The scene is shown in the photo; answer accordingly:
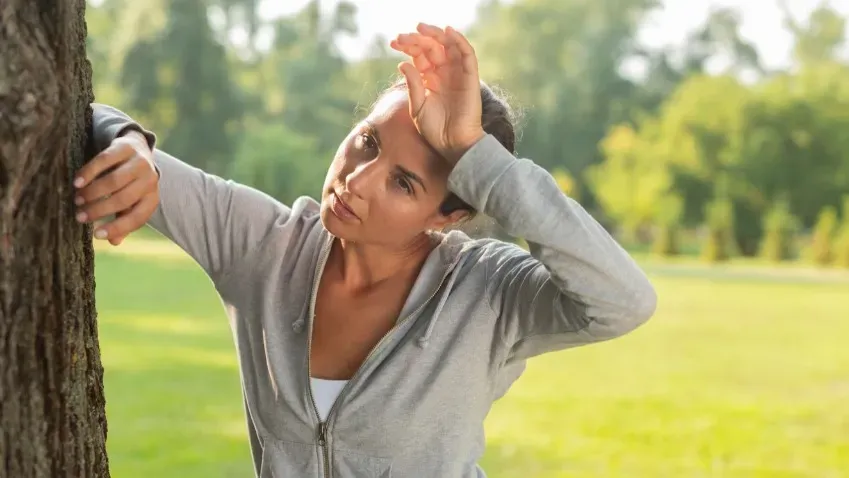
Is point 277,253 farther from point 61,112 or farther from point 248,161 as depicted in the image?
point 248,161

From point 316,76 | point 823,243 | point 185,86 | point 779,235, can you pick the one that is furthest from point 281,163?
point 823,243

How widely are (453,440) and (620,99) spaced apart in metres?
18.7

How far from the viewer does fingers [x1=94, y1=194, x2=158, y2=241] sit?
1.00 m

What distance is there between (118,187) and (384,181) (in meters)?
0.31

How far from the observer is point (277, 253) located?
124 cm

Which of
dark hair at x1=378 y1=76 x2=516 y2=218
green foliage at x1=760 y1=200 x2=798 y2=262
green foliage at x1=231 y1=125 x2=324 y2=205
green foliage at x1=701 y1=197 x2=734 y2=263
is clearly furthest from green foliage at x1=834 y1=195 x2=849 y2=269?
dark hair at x1=378 y1=76 x2=516 y2=218

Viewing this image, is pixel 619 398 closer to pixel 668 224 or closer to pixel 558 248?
pixel 558 248

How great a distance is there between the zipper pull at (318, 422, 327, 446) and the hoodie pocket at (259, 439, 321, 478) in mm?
13

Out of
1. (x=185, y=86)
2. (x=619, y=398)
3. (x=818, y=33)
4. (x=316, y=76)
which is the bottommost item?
(x=619, y=398)

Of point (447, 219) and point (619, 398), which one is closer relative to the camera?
point (447, 219)

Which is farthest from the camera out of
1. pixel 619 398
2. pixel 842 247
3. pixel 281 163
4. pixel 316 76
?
pixel 316 76

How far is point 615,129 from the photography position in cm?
1866

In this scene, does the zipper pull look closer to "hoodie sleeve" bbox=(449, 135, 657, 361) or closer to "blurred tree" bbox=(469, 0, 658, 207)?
"hoodie sleeve" bbox=(449, 135, 657, 361)

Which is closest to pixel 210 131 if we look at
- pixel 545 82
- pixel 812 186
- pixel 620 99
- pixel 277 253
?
pixel 545 82
